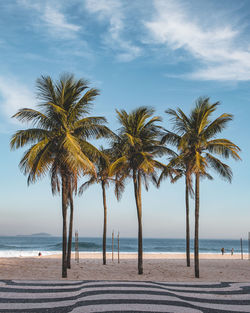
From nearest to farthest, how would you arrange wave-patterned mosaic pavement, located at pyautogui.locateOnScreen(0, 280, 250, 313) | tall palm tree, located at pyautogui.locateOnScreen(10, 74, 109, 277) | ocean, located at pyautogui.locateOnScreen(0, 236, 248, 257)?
wave-patterned mosaic pavement, located at pyautogui.locateOnScreen(0, 280, 250, 313)
tall palm tree, located at pyautogui.locateOnScreen(10, 74, 109, 277)
ocean, located at pyautogui.locateOnScreen(0, 236, 248, 257)

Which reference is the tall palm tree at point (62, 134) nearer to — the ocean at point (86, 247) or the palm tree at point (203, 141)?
the palm tree at point (203, 141)

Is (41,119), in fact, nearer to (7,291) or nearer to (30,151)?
(30,151)

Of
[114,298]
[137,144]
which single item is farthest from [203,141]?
[114,298]

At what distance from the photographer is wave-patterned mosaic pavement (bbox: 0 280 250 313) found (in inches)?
301

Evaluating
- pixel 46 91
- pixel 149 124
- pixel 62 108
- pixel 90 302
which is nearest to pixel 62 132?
pixel 62 108

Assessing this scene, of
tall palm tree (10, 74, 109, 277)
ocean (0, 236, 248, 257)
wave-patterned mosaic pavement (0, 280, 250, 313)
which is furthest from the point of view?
ocean (0, 236, 248, 257)

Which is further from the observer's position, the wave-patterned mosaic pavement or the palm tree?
the palm tree

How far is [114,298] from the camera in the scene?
28.3ft

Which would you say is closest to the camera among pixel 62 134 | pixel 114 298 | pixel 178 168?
pixel 114 298

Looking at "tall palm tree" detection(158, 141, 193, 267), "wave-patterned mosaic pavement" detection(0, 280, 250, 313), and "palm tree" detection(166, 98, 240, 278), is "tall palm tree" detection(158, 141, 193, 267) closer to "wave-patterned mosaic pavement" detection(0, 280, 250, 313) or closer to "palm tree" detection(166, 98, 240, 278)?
"palm tree" detection(166, 98, 240, 278)

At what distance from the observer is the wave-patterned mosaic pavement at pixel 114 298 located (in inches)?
301

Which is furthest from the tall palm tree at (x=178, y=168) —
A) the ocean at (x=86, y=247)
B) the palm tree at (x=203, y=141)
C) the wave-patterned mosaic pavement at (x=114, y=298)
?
the ocean at (x=86, y=247)

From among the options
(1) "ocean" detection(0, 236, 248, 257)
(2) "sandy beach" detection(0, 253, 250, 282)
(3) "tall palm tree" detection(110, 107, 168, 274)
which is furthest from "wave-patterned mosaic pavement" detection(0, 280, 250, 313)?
(1) "ocean" detection(0, 236, 248, 257)

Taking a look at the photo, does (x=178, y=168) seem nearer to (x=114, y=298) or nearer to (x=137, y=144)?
(x=137, y=144)
